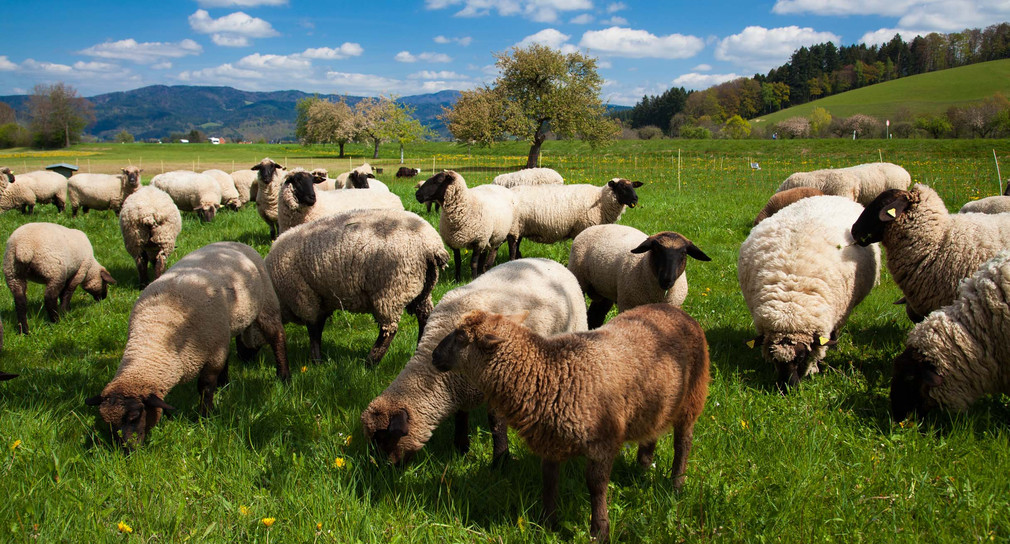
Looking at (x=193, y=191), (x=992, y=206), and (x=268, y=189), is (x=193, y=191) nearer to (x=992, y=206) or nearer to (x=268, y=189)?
(x=268, y=189)

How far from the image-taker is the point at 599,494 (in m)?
2.72

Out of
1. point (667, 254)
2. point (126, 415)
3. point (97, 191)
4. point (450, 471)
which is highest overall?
point (97, 191)

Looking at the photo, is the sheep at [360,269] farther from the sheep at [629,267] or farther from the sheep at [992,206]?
the sheep at [992,206]

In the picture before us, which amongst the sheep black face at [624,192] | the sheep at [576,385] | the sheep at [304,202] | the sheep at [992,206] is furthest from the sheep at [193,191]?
the sheep at [992,206]

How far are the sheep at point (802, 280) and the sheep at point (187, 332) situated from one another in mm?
4373

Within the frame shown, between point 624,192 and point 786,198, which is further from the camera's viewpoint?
point 786,198

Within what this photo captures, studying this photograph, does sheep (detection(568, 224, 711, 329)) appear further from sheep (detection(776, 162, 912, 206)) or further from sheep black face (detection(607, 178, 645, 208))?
sheep (detection(776, 162, 912, 206))

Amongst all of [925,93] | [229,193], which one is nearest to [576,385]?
[229,193]

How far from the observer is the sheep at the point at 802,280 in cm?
459

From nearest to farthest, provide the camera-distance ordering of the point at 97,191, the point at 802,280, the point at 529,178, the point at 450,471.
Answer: the point at 450,471 < the point at 802,280 < the point at 529,178 < the point at 97,191

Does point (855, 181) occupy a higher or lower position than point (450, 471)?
higher

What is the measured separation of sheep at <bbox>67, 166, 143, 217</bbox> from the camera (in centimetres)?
1498

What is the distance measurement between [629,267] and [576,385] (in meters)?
3.25

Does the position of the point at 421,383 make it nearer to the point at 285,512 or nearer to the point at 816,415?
the point at 285,512
